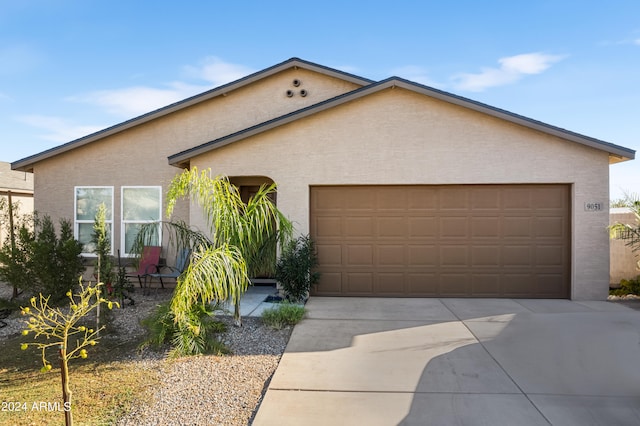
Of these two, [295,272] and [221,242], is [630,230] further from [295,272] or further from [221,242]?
[221,242]

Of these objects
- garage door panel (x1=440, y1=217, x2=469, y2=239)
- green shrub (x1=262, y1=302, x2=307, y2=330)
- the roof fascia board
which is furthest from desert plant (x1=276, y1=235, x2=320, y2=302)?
the roof fascia board

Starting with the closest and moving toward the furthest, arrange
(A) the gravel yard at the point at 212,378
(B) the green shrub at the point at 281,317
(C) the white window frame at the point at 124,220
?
(A) the gravel yard at the point at 212,378, (B) the green shrub at the point at 281,317, (C) the white window frame at the point at 124,220

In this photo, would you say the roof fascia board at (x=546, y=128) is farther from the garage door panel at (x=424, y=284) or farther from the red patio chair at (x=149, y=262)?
the red patio chair at (x=149, y=262)

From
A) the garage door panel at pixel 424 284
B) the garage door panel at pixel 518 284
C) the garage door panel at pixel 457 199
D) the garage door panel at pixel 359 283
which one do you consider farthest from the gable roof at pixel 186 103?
the garage door panel at pixel 518 284

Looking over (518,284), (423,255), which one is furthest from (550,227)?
(423,255)

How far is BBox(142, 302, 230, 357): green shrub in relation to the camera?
17.3ft

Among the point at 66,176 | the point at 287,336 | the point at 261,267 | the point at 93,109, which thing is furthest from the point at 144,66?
the point at 287,336

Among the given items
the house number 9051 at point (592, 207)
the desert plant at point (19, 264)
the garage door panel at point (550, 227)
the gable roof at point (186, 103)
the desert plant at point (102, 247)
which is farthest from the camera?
the gable roof at point (186, 103)

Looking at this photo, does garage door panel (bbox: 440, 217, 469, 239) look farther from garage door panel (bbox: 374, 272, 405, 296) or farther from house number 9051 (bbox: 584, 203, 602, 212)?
house number 9051 (bbox: 584, 203, 602, 212)

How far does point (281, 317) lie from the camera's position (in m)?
6.59

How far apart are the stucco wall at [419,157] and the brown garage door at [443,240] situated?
30cm

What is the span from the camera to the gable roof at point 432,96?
26.6ft

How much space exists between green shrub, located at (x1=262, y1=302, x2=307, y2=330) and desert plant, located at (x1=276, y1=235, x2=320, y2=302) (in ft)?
4.08

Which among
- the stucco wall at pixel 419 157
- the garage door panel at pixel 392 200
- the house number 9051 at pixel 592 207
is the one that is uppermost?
the stucco wall at pixel 419 157
